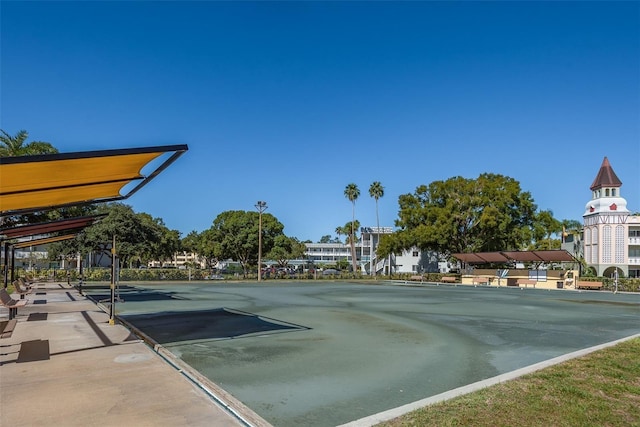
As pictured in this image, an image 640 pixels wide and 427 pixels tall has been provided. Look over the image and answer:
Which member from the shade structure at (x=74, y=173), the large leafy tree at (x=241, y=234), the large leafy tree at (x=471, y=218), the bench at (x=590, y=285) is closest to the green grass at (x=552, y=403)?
the shade structure at (x=74, y=173)

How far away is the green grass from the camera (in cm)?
488

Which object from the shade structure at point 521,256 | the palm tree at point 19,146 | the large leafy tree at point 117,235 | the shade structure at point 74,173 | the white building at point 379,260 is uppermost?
the palm tree at point 19,146

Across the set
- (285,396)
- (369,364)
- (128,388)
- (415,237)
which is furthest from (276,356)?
(415,237)

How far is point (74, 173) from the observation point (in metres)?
7.14

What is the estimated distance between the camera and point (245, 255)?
216 ft

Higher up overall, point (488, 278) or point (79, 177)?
point (79, 177)

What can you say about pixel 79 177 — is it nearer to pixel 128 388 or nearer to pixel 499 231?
pixel 128 388

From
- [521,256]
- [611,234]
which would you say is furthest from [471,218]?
[611,234]

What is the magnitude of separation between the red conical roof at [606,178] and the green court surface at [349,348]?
49057 millimetres

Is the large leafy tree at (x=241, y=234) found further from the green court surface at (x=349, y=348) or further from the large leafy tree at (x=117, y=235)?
the green court surface at (x=349, y=348)

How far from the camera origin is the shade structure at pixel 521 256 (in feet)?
136

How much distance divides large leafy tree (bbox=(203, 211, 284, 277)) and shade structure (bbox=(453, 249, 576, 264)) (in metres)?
29.5

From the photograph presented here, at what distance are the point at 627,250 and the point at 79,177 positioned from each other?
63094mm

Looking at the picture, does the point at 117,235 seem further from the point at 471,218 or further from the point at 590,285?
the point at 590,285
